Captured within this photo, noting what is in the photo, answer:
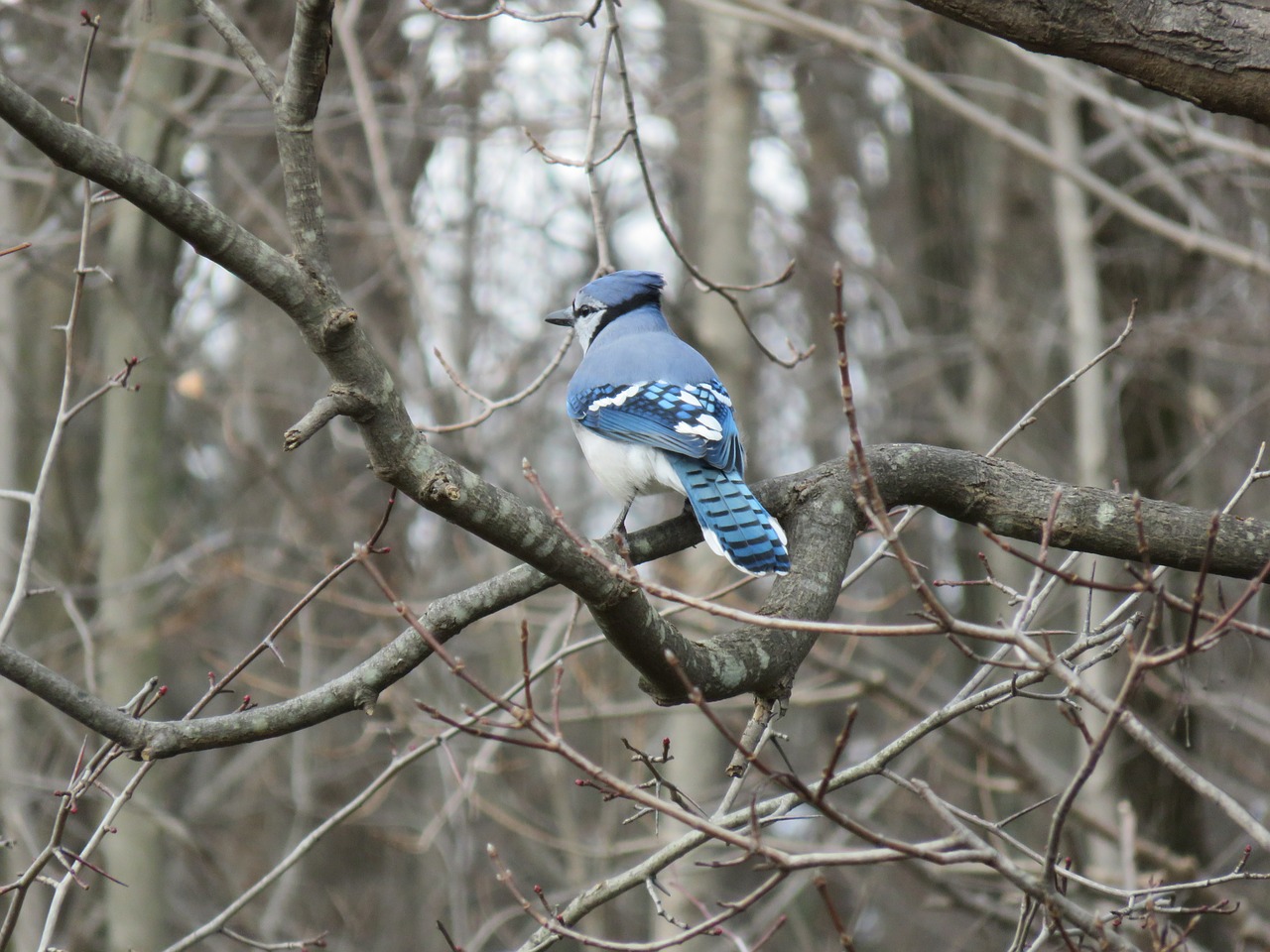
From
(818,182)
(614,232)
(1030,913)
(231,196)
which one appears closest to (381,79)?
(231,196)

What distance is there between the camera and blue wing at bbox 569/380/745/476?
10.6ft

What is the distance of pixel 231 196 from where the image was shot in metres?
7.09

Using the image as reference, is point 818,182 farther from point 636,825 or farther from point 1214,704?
point 1214,704

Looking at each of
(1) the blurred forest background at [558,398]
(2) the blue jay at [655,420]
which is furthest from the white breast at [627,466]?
(1) the blurred forest background at [558,398]

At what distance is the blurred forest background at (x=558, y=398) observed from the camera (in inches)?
225

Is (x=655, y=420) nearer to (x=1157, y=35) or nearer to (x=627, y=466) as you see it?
(x=627, y=466)

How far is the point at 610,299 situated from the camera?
4359 mm

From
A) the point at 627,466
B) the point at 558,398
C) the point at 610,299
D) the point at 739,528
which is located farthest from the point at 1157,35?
the point at 558,398

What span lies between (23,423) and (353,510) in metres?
1.99

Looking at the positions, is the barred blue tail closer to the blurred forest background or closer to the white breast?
the white breast

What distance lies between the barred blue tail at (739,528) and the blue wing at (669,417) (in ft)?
0.80

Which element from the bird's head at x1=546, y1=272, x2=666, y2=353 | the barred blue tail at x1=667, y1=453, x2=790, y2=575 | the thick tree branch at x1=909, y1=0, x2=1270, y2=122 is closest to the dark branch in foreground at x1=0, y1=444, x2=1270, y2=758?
the barred blue tail at x1=667, y1=453, x2=790, y2=575

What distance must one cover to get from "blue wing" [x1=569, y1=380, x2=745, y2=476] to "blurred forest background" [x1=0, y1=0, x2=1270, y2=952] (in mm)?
1326

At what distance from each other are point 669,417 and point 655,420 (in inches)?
1.7
